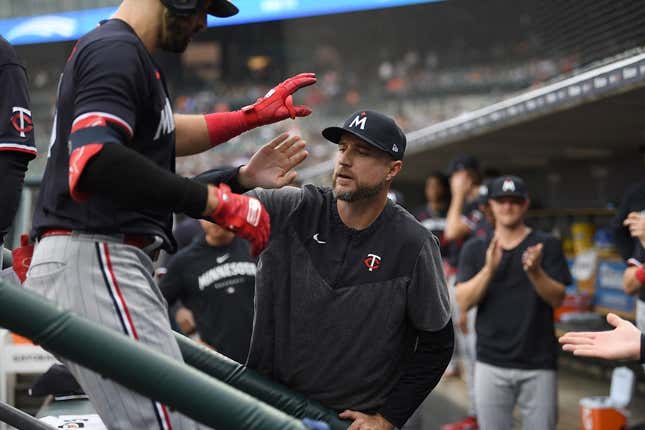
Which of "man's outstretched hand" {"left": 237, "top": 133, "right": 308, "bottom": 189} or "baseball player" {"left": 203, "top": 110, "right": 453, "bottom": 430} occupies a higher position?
"man's outstretched hand" {"left": 237, "top": 133, "right": 308, "bottom": 189}

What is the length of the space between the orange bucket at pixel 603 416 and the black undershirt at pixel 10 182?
4225 mm

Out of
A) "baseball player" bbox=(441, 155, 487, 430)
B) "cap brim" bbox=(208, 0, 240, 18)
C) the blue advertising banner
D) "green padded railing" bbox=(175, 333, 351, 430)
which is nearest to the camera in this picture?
"cap brim" bbox=(208, 0, 240, 18)

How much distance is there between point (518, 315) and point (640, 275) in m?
0.72

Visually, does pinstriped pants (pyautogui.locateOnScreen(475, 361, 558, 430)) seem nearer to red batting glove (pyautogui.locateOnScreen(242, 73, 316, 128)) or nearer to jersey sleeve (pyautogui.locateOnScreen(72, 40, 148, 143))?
red batting glove (pyautogui.locateOnScreen(242, 73, 316, 128))

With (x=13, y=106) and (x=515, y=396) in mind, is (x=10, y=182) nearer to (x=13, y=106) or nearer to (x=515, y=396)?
(x=13, y=106)

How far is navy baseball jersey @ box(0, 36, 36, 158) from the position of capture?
9.18 ft

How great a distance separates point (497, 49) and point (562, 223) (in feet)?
46.8

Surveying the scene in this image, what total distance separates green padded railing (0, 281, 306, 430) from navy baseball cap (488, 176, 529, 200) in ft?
11.5

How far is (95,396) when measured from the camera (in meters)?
2.07

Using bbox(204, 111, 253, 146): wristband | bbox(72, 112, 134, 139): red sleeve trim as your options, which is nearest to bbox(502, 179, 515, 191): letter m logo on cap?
bbox(204, 111, 253, 146): wristband

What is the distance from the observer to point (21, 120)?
9.28 ft

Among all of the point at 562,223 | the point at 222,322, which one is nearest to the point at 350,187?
the point at 222,322

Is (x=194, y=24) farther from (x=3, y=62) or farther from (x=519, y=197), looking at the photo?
(x=519, y=197)

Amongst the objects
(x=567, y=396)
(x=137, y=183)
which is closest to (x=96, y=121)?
(x=137, y=183)
